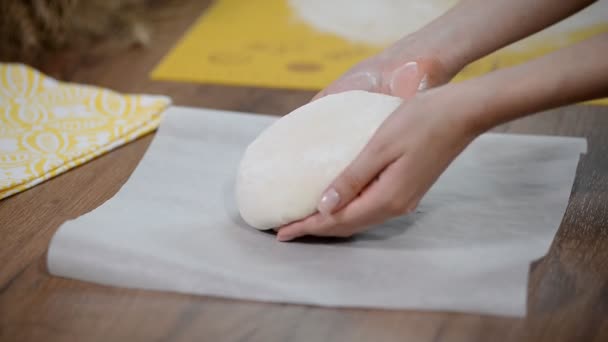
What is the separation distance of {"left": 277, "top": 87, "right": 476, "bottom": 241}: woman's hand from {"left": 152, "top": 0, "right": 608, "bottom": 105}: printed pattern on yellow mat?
0.61m

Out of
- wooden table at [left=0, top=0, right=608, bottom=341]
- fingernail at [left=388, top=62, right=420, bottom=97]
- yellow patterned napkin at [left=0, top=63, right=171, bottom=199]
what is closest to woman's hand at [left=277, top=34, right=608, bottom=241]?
wooden table at [left=0, top=0, right=608, bottom=341]

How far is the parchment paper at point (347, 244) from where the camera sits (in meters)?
0.87

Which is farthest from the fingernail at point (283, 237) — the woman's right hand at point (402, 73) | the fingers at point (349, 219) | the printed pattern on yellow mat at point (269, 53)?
the printed pattern on yellow mat at point (269, 53)

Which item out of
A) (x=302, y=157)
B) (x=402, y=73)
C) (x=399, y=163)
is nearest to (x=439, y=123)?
(x=399, y=163)

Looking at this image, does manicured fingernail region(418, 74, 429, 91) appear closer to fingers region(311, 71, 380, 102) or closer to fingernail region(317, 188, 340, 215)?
fingers region(311, 71, 380, 102)

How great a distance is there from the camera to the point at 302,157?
0.95 metres

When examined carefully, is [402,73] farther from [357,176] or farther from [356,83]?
[357,176]

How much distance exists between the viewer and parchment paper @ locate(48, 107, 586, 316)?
87 cm

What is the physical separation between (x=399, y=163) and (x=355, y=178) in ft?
0.19

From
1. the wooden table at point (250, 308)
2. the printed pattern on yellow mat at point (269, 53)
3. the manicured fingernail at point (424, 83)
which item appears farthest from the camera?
the printed pattern on yellow mat at point (269, 53)

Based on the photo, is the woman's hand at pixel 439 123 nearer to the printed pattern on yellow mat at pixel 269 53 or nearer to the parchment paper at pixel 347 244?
the parchment paper at pixel 347 244

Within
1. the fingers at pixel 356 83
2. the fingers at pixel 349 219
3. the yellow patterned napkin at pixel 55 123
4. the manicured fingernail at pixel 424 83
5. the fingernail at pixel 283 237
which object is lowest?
the yellow patterned napkin at pixel 55 123

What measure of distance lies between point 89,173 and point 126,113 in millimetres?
199

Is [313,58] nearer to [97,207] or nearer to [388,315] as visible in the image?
[97,207]
